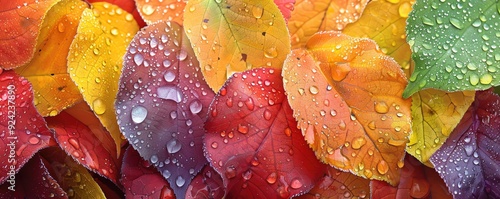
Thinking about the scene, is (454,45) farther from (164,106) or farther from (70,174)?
→ (70,174)

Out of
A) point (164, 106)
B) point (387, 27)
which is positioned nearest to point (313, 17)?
point (387, 27)

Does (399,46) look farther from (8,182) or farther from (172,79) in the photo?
(8,182)

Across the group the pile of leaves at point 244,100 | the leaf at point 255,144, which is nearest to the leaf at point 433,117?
the pile of leaves at point 244,100

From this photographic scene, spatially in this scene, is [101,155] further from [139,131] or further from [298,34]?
[298,34]

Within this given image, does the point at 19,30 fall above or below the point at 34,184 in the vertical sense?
above

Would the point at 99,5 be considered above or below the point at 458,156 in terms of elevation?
above

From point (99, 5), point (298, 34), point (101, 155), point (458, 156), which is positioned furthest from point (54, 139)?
point (458, 156)
